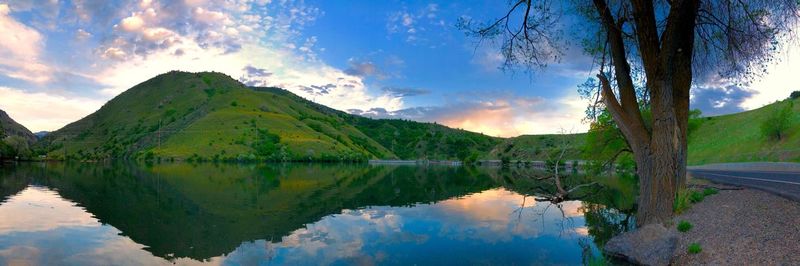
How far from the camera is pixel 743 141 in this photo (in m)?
90.6

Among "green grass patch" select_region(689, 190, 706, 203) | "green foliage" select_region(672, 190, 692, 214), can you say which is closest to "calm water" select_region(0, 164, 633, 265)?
"green grass patch" select_region(689, 190, 706, 203)

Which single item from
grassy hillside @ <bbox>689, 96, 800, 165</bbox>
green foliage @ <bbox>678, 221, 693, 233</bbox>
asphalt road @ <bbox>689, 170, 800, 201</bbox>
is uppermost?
grassy hillside @ <bbox>689, 96, 800, 165</bbox>

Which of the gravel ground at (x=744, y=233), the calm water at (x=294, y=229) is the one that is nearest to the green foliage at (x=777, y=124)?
the calm water at (x=294, y=229)

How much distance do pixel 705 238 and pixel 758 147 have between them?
84107 millimetres

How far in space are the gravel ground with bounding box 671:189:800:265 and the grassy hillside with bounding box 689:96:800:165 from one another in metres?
54.8

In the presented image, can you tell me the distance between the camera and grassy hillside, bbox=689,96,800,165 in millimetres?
71938

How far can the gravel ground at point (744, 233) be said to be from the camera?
38.7 ft

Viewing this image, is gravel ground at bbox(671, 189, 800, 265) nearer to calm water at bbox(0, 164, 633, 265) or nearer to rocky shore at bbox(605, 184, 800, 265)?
rocky shore at bbox(605, 184, 800, 265)

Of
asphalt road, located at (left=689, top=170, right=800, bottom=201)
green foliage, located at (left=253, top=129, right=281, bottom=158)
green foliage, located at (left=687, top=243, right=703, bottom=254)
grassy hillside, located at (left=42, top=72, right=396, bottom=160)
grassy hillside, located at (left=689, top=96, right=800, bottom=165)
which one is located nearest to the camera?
green foliage, located at (left=687, top=243, right=703, bottom=254)

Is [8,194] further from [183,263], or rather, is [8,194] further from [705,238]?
[705,238]

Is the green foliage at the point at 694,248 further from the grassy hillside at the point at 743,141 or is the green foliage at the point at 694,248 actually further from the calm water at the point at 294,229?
the grassy hillside at the point at 743,141

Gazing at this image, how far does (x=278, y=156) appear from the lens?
159m

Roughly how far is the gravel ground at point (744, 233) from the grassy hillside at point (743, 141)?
2159 inches

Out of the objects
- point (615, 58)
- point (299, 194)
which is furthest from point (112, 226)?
point (615, 58)
